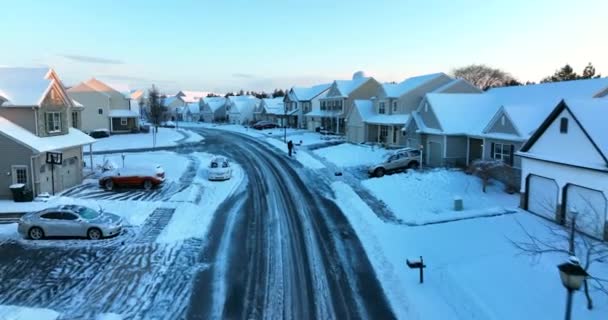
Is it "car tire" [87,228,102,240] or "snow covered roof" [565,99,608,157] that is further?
"car tire" [87,228,102,240]

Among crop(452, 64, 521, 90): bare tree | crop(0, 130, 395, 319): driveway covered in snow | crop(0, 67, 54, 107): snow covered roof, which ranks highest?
crop(452, 64, 521, 90): bare tree

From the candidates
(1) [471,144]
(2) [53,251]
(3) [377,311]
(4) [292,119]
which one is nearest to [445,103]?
(1) [471,144]

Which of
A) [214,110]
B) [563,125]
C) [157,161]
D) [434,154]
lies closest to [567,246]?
[563,125]

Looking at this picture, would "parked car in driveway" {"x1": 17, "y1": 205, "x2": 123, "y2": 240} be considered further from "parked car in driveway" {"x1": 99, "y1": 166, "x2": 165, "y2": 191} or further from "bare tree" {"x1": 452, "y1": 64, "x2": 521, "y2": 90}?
"bare tree" {"x1": 452, "y1": 64, "x2": 521, "y2": 90}

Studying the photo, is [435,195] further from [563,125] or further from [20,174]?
[20,174]

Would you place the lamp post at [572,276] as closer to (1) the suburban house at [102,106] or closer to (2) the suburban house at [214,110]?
(1) the suburban house at [102,106]

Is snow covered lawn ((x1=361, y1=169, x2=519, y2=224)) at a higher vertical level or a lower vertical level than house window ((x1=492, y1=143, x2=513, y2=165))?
lower

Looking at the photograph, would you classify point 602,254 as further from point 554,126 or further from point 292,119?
point 292,119

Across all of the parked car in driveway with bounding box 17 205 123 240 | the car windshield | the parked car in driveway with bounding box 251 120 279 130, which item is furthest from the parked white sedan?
the parked car in driveway with bounding box 251 120 279 130
